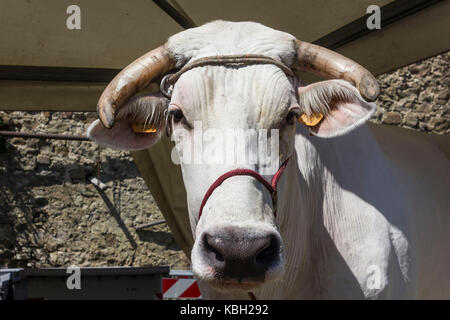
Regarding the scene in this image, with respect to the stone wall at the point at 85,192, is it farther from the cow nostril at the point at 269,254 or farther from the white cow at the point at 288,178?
the cow nostril at the point at 269,254

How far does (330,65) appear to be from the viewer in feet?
7.36

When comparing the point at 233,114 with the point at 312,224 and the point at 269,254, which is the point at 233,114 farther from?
the point at 312,224

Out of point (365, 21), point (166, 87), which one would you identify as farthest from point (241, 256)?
point (365, 21)

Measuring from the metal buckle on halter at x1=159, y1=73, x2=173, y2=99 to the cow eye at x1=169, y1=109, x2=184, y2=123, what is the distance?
164 millimetres

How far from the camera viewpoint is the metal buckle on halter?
2289 millimetres

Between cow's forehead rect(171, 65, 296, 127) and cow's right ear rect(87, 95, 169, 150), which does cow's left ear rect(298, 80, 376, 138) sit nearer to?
cow's forehead rect(171, 65, 296, 127)

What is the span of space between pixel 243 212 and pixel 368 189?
40.2 inches

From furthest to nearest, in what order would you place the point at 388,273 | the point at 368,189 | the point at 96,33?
1. the point at 96,33
2. the point at 368,189
3. the point at 388,273

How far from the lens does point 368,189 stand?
2568 millimetres

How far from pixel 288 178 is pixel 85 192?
8.43 meters

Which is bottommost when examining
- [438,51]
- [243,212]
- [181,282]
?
[181,282]
